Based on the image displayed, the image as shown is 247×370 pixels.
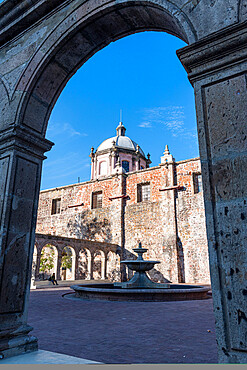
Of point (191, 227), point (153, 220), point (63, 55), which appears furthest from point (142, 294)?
point (153, 220)

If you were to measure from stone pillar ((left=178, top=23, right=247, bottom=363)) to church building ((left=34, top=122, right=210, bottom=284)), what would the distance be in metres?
12.7

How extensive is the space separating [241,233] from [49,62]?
2865 mm

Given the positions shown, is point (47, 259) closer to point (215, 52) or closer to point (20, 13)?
point (20, 13)

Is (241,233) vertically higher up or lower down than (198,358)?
higher up

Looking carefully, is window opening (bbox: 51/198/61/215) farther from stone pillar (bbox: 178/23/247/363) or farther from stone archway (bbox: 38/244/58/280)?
stone pillar (bbox: 178/23/247/363)

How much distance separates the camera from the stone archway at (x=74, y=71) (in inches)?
67.9

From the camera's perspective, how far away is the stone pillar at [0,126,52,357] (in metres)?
2.63

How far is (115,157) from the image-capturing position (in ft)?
80.1

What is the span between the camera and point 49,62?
10.7 feet

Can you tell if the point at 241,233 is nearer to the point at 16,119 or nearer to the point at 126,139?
the point at 16,119

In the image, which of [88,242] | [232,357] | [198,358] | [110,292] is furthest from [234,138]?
[88,242]

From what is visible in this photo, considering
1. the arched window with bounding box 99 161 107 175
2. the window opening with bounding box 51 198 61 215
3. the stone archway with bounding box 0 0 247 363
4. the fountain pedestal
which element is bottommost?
the fountain pedestal

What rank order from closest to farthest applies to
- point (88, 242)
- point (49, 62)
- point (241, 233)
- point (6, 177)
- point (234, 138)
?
point (241, 233) < point (234, 138) < point (6, 177) < point (49, 62) < point (88, 242)

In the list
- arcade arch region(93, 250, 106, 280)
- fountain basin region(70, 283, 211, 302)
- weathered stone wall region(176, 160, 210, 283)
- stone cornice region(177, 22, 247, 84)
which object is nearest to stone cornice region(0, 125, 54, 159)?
stone cornice region(177, 22, 247, 84)
